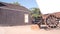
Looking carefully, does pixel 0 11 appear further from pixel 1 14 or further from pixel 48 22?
pixel 48 22

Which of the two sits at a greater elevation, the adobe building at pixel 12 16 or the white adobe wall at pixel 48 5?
the white adobe wall at pixel 48 5

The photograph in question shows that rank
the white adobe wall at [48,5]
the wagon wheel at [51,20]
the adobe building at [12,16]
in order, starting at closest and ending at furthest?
the white adobe wall at [48,5] → the wagon wheel at [51,20] → the adobe building at [12,16]

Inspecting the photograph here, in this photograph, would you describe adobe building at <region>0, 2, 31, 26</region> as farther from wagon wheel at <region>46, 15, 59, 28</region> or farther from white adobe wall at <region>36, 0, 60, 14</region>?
white adobe wall at <region>36, 0, 60, 14</region>

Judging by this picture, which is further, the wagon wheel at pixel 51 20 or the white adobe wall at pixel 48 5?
the wagon wheel at pixel 51 20

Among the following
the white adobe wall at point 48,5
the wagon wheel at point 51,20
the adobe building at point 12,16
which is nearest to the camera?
the white adobe wall at point 48,5

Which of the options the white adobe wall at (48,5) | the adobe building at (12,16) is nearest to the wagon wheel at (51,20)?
the white adobe wall at (48,5)

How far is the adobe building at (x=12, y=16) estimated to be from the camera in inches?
828

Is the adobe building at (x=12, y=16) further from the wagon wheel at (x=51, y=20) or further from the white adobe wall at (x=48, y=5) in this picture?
the white adobe wall at (x=48, y=5)

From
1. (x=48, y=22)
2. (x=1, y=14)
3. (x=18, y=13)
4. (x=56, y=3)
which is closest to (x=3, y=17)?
(x=1, y=14)

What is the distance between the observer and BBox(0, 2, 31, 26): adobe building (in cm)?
2103

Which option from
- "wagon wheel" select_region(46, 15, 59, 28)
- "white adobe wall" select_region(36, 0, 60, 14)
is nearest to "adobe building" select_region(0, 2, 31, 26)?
"wagon wheel" select_region(46, 15, 59, 28)

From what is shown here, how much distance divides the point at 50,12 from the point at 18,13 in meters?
9.13

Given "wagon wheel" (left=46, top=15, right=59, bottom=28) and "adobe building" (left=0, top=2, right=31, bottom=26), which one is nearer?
"wagon wheel" (left=46, top=15, right=59, bottom=28)

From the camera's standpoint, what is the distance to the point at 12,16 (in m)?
22.3
